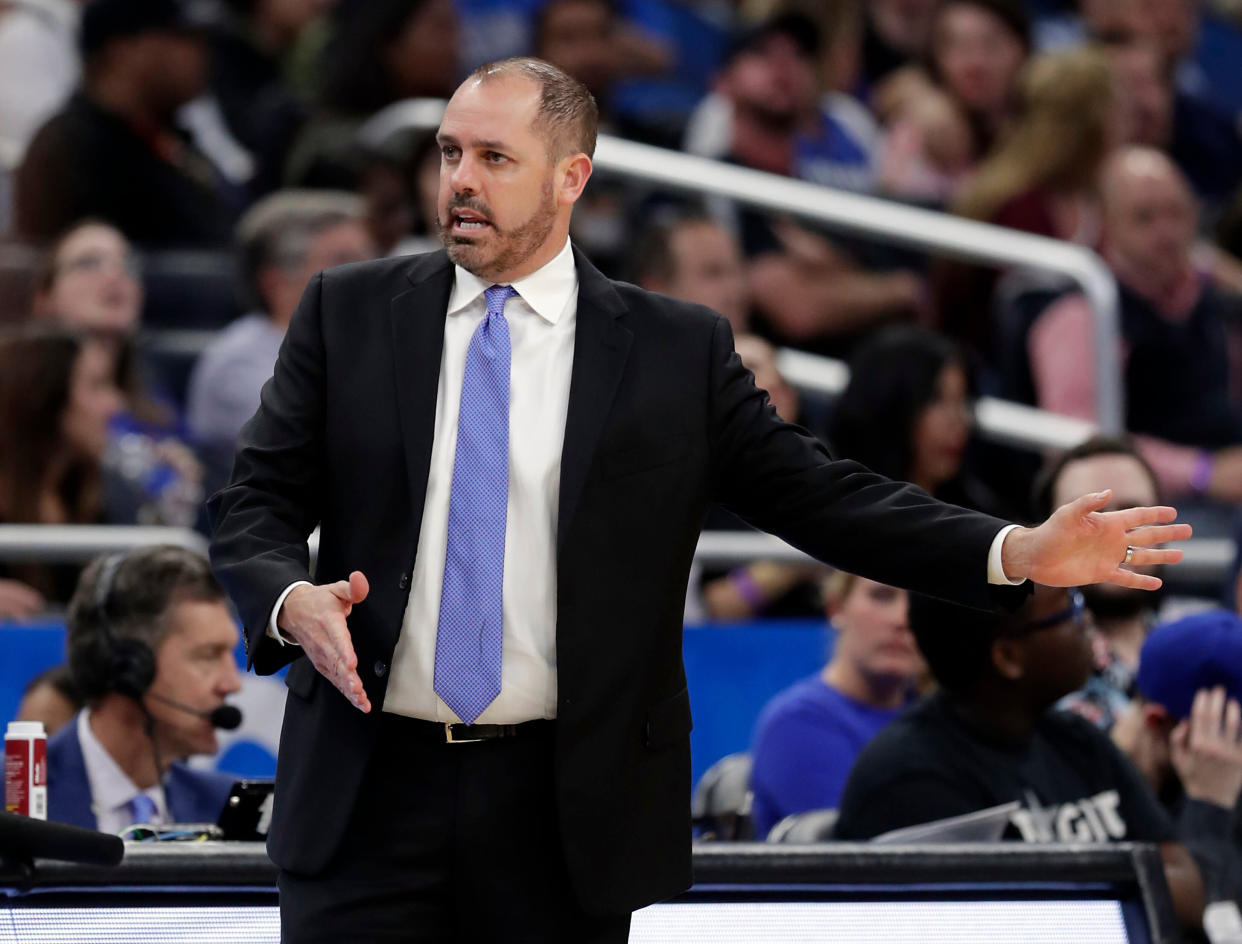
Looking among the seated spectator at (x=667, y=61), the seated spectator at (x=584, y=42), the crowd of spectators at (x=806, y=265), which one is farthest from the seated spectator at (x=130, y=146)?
the seated spectator at (x=667, y=61)

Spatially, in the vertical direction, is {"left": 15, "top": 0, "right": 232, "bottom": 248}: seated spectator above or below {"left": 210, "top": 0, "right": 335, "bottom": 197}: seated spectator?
below

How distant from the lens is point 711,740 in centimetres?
471

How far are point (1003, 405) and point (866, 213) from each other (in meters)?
0.70

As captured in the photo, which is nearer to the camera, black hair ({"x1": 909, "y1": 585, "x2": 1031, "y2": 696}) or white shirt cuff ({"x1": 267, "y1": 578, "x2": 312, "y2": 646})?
white shirt cuff ({"x1": 267, "y1": 578, "x2": 312, "y2": 646})

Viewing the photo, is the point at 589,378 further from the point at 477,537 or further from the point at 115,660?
the point at 115,660

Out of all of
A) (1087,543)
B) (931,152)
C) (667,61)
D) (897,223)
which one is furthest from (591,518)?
(667,61)

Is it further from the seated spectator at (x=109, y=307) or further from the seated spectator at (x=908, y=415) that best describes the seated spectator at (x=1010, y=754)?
the seated spectator at (x=109, y=307)

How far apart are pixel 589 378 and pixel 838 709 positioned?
1940 millimetres

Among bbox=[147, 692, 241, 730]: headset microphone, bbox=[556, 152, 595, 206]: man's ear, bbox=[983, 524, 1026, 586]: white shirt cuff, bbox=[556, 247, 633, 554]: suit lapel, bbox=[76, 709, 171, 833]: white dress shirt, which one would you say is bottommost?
bbox=[76, 709, 171, 833]: white dress shirt

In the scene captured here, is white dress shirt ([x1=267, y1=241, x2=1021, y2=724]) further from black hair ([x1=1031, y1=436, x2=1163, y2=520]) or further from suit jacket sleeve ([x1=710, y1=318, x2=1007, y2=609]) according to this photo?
black hair ([x1=1031, y1=436, x2=1163, y2=520])

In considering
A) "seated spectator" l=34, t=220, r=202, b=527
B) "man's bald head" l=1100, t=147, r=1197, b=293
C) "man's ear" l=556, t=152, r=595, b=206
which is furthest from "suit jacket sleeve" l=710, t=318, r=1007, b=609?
"man's bald head" l=1100, t=147, r=1197, b=293

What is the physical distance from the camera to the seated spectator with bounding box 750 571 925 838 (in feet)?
13.6

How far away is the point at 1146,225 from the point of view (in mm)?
6434

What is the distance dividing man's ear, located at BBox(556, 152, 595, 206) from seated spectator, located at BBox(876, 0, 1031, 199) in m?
4.89
